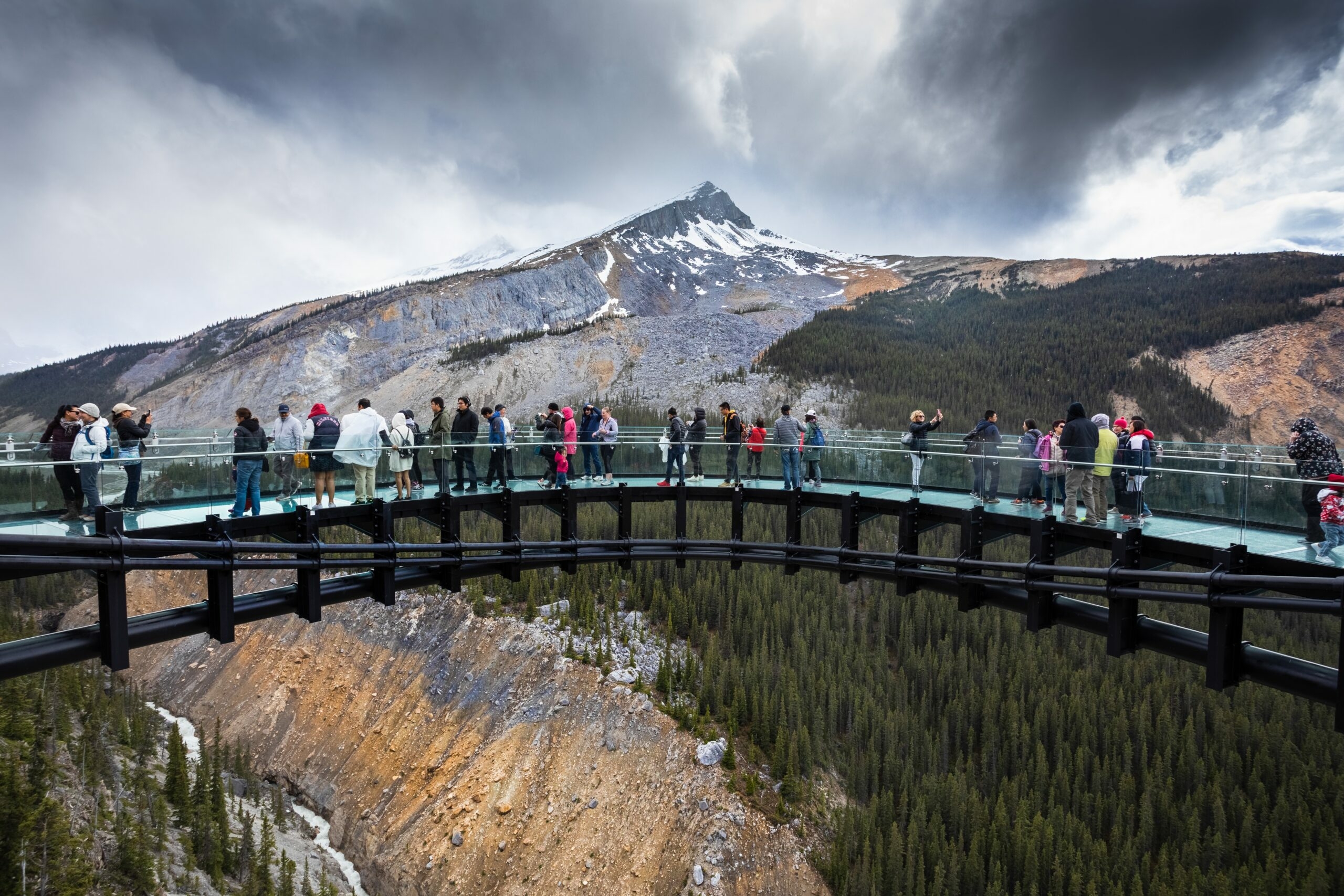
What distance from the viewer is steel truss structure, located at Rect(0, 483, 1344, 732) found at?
11.5 metres

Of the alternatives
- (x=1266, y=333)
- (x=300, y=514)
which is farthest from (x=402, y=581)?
(x=1266, y=333)

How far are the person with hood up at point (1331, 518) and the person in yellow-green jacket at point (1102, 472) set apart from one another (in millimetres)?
3210

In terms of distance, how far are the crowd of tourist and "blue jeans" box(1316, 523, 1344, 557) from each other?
18 millimetres

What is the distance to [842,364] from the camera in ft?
298

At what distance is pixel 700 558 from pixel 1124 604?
10.6m

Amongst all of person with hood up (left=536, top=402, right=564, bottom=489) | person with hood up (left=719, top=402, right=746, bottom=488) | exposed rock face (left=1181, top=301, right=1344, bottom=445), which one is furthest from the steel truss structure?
exposed rock face (left=1181, top=301, right=1344, bottom=445)

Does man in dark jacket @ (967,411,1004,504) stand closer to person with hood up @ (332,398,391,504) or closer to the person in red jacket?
the person in red jacket

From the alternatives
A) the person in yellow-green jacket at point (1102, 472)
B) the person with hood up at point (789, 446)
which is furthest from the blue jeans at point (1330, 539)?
the person with hood up at point (789, 446)

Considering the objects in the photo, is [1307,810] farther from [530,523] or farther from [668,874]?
[530,523]

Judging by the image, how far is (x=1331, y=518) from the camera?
1124 centimetres

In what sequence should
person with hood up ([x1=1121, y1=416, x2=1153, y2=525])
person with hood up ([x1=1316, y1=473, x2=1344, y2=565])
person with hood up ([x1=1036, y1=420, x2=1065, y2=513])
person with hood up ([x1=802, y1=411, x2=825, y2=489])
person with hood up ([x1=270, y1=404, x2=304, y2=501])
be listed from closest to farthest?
person with hood up ([x1=1316, y1=473, x2=1344, y2=565]) < person with hood up ([x1=1121, y1=416, x2=1153, y2=525]) < person with hood up ([x1=1036, y1=420, x2=1065, y2=513]) < person with hood up ([x1=270, y1=404, x2=304, y2=501]) < person with hood up ([x1=802, y1=411, x2=825, y2=489])

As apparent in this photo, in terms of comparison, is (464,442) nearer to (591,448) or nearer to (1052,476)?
(591,448)

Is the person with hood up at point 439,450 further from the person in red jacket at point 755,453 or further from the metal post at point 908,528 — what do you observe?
the metal post at point 908,528

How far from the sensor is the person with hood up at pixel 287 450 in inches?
614
